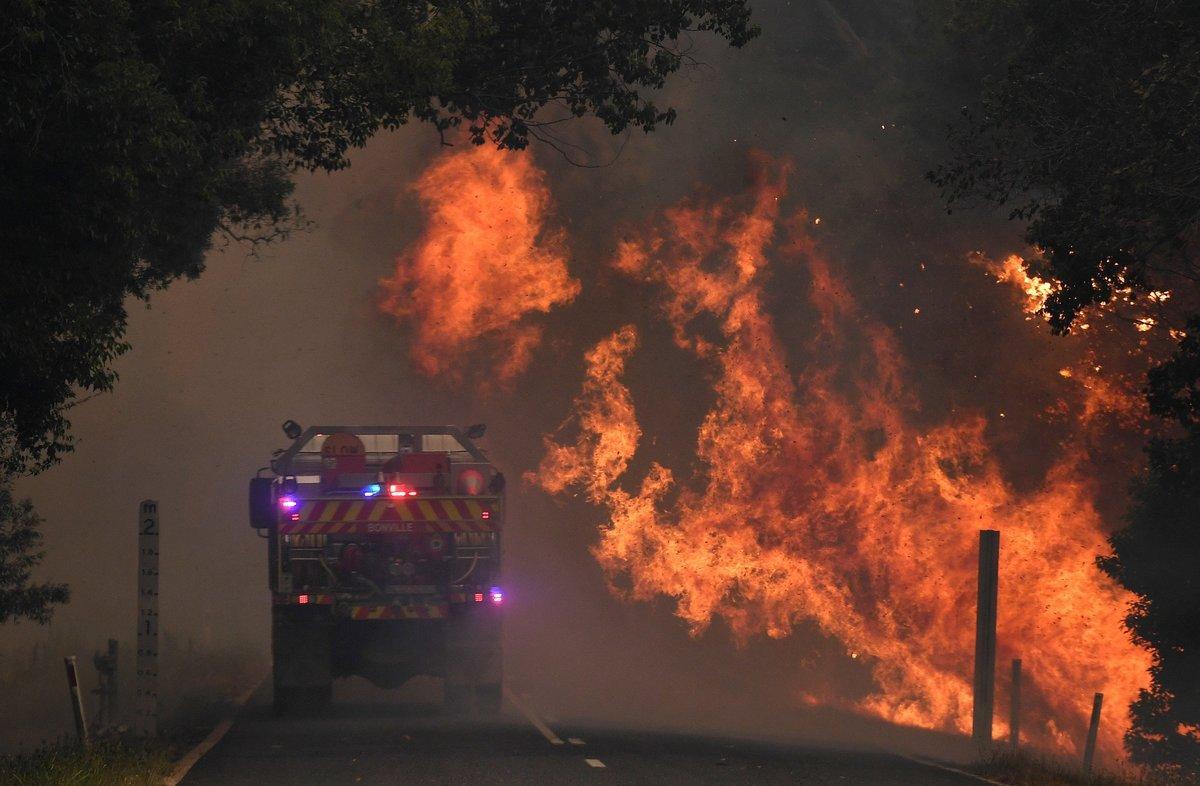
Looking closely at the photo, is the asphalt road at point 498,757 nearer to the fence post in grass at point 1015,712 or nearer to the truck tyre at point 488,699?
the truck tyre at point 488,699

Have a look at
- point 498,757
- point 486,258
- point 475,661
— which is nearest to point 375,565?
point 475,661

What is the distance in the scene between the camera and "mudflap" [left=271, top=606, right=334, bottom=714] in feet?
64.1

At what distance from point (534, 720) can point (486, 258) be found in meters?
18.8

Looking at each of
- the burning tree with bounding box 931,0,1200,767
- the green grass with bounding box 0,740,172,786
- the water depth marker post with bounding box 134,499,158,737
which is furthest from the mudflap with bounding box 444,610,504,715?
the burning tree with bounding box 931,0,1200,767

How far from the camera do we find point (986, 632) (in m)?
20.5

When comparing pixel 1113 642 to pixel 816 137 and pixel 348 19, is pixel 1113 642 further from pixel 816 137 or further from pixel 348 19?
pixel 348 19

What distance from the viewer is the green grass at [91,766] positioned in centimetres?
1223

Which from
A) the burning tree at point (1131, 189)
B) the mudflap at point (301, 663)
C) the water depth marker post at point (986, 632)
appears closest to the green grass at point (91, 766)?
the mudflap at point (301, 663)

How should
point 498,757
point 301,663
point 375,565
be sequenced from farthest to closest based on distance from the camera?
point 301,663 < point 375,565 < point 498,757

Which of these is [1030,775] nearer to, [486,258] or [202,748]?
[202,748]

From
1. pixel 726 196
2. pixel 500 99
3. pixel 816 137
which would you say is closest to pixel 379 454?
pixel 500 99

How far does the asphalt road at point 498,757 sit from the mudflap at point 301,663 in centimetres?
36

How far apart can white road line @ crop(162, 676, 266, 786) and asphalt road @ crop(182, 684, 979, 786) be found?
0.39 ft

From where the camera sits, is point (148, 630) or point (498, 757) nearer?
point (498, 757)
